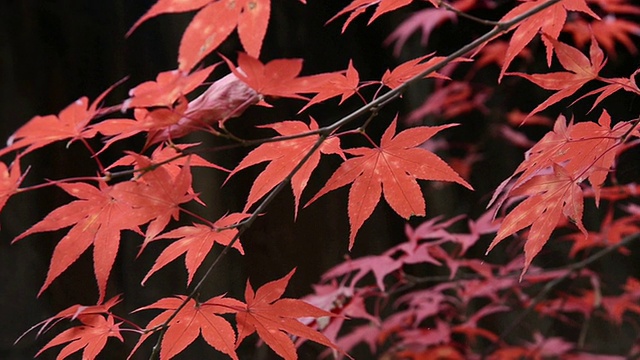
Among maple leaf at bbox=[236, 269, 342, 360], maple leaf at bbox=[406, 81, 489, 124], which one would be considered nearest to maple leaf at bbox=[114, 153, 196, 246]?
maple leaf at bbox=[236, 269, 342, 360]

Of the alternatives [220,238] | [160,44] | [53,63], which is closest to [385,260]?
[220,238]

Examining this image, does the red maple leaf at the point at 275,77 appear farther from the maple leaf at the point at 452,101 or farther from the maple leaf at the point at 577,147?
the maple leaf at the point at 452,101

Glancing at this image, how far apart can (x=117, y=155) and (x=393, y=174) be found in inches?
56.3

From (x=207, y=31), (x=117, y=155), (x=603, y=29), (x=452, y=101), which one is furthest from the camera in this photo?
(x=452, y=101)

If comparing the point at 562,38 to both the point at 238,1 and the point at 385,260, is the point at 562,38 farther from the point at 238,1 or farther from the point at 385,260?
the point at 238,1

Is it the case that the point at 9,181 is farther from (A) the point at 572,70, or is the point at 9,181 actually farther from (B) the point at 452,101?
(B) the point at 452,101

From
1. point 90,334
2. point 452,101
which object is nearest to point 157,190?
point 90,334

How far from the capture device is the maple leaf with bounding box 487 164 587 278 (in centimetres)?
47

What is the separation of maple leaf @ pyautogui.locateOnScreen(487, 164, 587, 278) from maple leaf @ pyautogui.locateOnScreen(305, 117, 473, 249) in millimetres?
61

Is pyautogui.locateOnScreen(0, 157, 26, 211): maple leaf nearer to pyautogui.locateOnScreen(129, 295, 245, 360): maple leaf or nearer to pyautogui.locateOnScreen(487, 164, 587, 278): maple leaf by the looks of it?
pyautogui.locateOnScreen(129, 295, 245, 360): maple leaf

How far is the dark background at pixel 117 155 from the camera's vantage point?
5.66 feet

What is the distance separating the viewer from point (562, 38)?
1.87 meters

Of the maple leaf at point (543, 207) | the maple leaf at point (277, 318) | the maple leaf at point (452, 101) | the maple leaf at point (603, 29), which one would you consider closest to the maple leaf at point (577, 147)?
the maple leaf at point (543, 207)

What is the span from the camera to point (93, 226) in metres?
0.46
